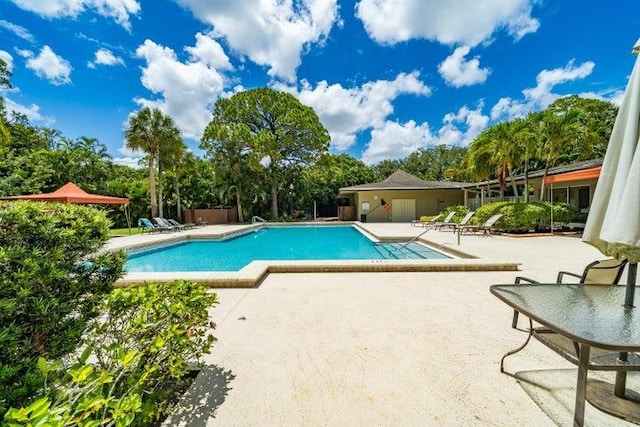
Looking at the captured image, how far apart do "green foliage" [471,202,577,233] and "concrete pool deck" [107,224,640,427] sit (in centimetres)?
1017

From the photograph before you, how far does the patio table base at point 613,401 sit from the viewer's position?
198 cm

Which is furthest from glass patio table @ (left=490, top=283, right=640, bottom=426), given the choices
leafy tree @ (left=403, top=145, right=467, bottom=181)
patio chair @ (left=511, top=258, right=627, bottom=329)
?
leafy tree @ (left=403, top=145, right=467, bottom=181)

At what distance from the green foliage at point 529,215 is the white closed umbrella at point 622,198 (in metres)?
12.5

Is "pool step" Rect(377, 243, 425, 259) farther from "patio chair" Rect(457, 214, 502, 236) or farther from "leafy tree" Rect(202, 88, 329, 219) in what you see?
"leafy tree" Rect(202, 88, 329, 219)

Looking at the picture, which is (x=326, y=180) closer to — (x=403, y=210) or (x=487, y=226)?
(x=403, y=210)

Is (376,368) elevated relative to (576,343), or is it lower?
lower

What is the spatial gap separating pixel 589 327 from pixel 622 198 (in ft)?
2.69

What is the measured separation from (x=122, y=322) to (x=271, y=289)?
3159 mm

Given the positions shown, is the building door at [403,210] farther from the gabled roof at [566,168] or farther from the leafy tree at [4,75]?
the leafy tree at [4,75]

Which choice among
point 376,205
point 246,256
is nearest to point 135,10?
point 246,256

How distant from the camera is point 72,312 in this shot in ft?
6.31

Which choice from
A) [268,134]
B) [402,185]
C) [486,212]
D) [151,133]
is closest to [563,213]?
[486,212]

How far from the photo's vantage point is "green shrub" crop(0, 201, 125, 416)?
55.9 inches

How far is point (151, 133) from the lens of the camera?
18.5m
